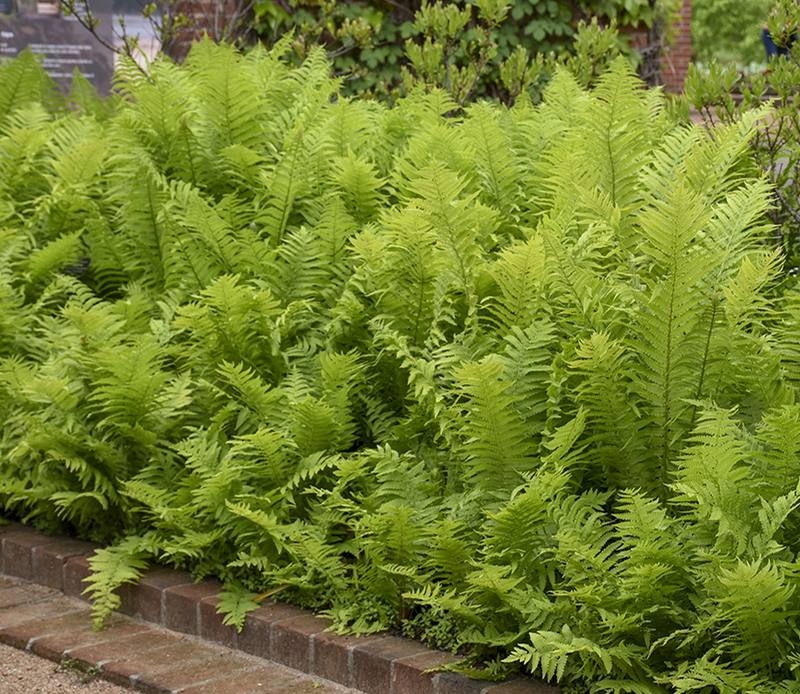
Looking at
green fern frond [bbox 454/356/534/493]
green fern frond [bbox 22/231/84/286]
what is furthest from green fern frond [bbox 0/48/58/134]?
green fern frond [bbox 454/356/534/493]

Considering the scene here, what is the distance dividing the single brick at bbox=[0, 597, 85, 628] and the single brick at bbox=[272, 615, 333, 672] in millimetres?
966

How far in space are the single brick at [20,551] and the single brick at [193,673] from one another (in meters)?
1.13

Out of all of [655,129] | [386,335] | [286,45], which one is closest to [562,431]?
[386,335]

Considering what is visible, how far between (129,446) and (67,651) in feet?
2.76

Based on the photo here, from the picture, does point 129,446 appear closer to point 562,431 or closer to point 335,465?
point 335,465

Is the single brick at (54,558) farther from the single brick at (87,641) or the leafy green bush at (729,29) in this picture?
the leafy green bush at (729,29)

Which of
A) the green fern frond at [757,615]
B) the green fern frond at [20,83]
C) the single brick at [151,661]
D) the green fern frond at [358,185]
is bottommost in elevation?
the single brick at [151,661]

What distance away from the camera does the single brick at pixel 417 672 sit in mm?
2604

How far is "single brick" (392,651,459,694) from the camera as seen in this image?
103 inches

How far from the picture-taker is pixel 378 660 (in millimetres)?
2711

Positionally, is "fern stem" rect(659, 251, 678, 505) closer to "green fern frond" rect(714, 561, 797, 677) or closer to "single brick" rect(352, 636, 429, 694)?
"green fern frond" rect(714, 561, 797, 677)

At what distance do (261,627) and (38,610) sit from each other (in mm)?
1028

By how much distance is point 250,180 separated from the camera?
4.25 m

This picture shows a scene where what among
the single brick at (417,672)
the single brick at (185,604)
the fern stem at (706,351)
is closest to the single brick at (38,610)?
the single brick at (185,604)
